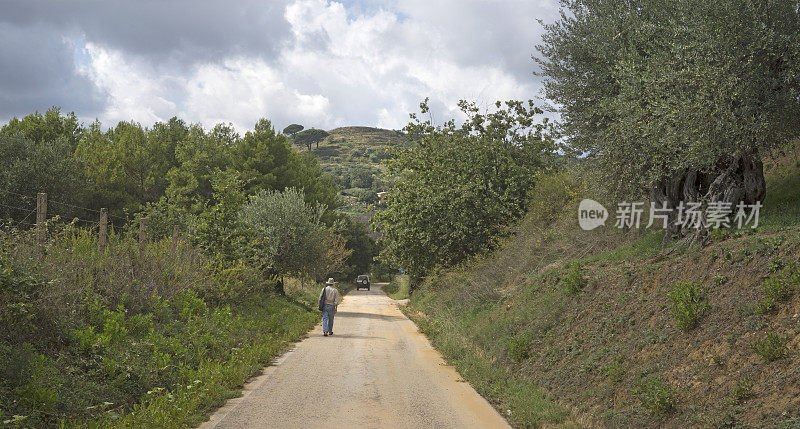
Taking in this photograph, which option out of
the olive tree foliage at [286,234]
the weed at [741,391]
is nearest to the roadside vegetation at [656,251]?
the weed at [741,391]

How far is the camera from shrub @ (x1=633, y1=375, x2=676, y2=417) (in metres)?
6.25

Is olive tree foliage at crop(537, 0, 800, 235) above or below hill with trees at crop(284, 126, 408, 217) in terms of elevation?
below

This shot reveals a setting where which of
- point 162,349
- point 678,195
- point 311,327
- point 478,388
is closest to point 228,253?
point 311,327

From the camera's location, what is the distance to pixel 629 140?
44.4 feet

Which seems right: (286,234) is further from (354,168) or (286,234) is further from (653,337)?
(354,168)

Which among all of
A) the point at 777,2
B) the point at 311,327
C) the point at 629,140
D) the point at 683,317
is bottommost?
the point at 311,327

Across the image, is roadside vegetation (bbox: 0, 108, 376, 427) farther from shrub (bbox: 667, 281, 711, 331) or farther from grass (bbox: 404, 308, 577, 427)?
shrub (bbox: 667, 281, 711, 331)

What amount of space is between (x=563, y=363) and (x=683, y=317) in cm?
239

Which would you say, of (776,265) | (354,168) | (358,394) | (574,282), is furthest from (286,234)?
(354,168)

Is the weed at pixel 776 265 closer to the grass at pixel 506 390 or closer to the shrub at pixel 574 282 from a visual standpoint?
the grass at pixel 506 390

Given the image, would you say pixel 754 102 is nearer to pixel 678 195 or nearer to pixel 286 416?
pixel 678 195

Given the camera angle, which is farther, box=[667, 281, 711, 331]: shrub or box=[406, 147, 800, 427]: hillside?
box=[667, 281, 711, 331]: shrub

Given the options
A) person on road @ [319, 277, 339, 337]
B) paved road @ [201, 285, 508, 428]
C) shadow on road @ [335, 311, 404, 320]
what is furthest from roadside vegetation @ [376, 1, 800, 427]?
shadow on road @ [335, 311, 404, 320]

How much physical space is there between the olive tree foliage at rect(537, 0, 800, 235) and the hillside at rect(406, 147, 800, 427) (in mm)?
1406
